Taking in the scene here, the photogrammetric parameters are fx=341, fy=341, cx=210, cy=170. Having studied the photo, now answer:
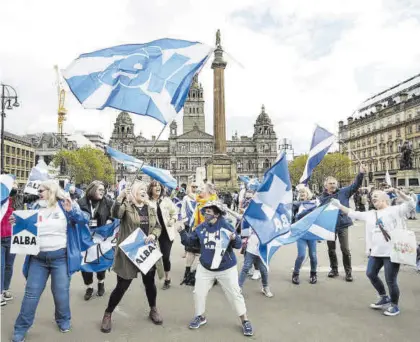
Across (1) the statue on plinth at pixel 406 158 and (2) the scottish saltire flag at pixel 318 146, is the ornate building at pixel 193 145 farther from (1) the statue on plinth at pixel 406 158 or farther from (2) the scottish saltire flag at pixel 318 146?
(2) the scottish saltire flag at pixel 318 146

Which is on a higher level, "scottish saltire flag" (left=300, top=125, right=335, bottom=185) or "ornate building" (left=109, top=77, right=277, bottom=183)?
"ornate building" (left=109, top=77, right=277, bottom=183)

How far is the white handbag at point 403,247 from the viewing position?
4.47 meters

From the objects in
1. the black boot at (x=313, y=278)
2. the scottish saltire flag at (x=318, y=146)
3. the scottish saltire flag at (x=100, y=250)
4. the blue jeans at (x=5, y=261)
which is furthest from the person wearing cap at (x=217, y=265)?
the blue jeans at (x=5, y=261)

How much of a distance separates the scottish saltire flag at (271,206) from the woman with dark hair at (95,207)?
2320mm

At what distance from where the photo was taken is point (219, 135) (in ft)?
99.7

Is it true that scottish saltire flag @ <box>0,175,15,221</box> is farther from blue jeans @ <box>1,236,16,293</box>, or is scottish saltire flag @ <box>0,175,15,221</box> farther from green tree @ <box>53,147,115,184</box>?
green tree @ <box>53,147,115,184</box>

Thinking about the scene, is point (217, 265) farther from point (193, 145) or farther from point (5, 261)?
point (193, 145)

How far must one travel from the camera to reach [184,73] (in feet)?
17.6

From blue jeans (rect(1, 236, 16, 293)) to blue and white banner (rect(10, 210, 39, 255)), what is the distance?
1.08 metres

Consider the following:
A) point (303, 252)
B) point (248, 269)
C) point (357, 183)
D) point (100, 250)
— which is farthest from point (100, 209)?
point (357, 183)

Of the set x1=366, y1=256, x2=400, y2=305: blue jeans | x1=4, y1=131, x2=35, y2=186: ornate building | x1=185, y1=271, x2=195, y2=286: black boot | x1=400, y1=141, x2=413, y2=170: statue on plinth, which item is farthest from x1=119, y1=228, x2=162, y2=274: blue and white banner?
x1=4, y1=131, x2=35, y2=186: ornate building

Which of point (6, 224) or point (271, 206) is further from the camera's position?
point (6, 224)

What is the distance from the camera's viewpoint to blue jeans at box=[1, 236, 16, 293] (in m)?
5.03

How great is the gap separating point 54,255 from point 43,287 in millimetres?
415
